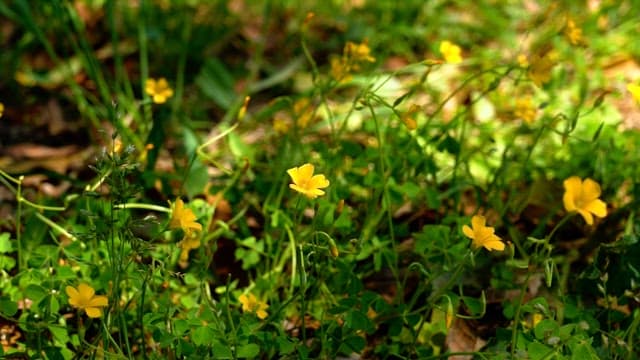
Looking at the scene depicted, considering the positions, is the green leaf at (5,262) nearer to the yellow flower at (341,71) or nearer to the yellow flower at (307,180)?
the yellow flower at (307,180)

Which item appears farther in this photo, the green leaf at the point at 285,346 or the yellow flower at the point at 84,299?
the green leaf at the point at 285,346

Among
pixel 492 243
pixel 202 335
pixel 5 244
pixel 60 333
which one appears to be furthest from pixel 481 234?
pixel 5 244

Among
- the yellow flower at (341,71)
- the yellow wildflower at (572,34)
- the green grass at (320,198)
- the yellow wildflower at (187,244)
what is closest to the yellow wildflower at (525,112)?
the green grass at (320,198)

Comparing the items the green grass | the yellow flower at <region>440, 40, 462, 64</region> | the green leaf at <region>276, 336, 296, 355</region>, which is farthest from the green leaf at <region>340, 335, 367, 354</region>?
the yellow flower at <region>440, 40, 462, 64</region>

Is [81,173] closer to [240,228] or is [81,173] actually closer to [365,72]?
[240,228]

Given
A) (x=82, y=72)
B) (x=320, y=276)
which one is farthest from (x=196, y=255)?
(x=82, y=72)

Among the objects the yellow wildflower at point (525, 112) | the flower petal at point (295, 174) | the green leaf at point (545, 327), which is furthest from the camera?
the yellow wildflower at point (525, 112)

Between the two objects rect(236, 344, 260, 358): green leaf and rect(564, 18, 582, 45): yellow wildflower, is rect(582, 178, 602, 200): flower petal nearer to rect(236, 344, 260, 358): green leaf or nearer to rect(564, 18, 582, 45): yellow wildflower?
rect(236, 344, 260, 358): green leaf
